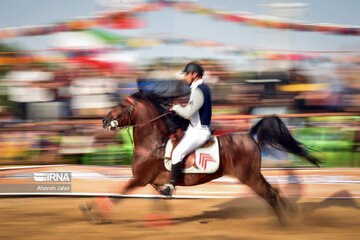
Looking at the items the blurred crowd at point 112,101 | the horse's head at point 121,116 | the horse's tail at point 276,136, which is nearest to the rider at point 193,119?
the horse's head at point 121,116

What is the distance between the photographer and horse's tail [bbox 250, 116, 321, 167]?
4574 mm

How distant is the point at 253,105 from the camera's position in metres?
6.97

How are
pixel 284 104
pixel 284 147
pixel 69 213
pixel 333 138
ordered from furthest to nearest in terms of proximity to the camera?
pixel 284 104 < pixel 333 138 < pixel 69 213 < pixel 284 147

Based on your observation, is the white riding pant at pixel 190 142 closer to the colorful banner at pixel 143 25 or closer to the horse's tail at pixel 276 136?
the horse's tail at pixel 276 136

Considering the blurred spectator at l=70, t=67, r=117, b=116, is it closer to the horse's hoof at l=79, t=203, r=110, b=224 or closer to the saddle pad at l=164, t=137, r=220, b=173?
the horse's hoof at l=79, t=203, r=110, b=224

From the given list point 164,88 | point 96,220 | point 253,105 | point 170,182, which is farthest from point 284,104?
point 96,220

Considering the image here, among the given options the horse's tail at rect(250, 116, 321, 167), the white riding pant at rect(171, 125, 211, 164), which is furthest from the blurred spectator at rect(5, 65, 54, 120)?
the horse's tail at rect(250, 116, 321, 167)

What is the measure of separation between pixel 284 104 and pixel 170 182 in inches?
138

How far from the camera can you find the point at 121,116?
4367 millimetres

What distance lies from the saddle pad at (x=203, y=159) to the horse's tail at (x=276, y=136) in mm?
633

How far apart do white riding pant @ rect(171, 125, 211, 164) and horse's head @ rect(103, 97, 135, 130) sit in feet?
2.21

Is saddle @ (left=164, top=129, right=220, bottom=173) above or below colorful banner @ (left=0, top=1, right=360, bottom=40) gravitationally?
below

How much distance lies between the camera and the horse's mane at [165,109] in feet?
14.8

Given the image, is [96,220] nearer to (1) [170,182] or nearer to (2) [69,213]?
(2) [69,213]
